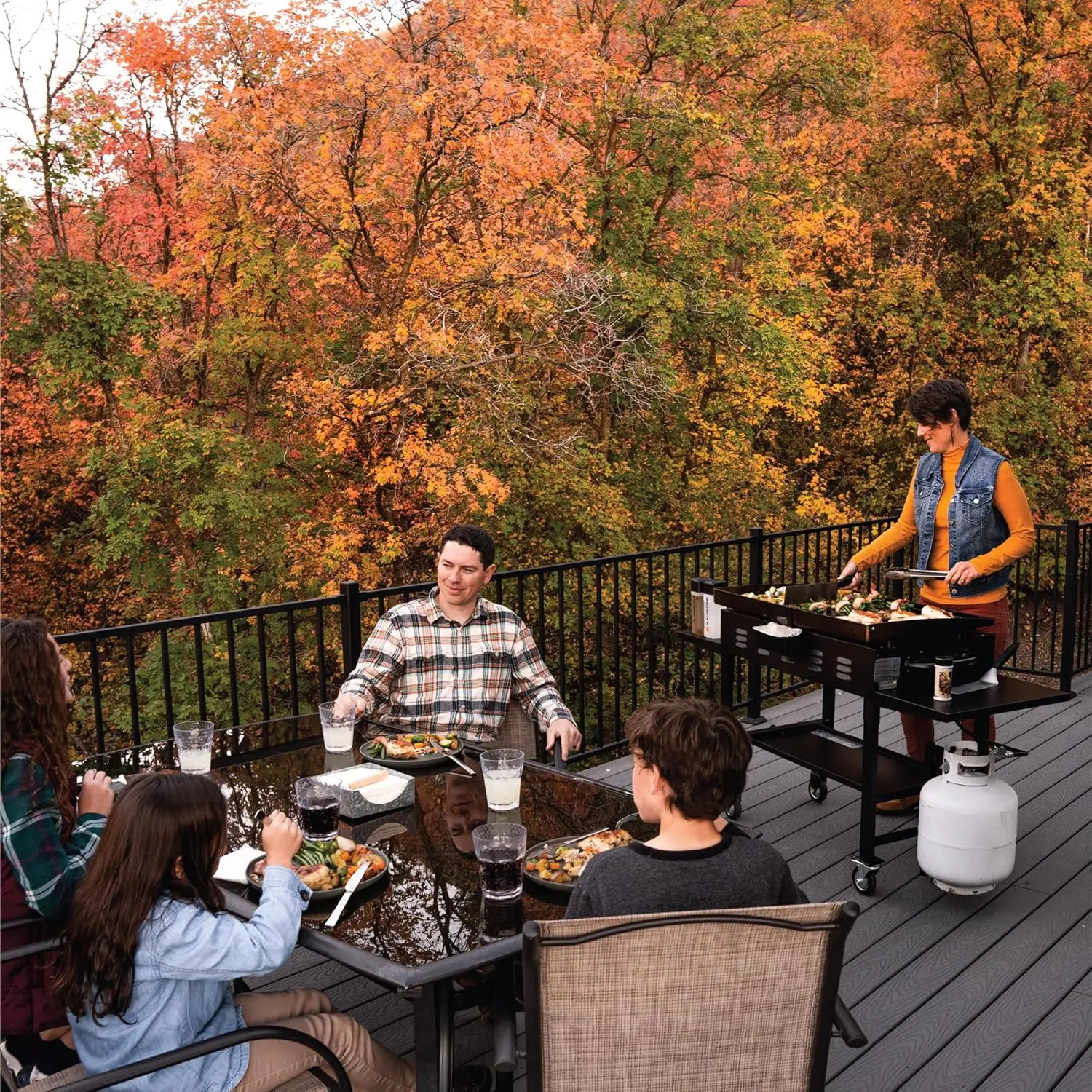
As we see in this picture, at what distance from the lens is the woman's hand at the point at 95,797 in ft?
6.81

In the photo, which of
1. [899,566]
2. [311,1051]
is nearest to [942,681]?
[311,1051]

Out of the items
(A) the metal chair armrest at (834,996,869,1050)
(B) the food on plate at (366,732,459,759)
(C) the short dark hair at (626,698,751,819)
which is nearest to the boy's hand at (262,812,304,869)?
(C) the short dark hair at (626,698,751,819)

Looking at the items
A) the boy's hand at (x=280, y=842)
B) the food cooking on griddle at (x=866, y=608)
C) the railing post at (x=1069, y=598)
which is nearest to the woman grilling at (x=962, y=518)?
the food cooking on griddle at (x=866, y=608)

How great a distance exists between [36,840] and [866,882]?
8.48ft

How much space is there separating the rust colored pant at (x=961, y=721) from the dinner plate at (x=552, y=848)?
7.04 ft

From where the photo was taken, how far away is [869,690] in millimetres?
3512

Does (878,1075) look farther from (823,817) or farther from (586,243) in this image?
(586,243)

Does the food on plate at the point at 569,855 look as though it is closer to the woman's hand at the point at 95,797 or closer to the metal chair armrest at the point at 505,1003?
the metal chair armrest at the point at 505,1003

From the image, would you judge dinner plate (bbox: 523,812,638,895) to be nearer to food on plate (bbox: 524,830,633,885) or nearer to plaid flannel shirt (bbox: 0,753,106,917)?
food on plate (bbox: 524,830,633,885)

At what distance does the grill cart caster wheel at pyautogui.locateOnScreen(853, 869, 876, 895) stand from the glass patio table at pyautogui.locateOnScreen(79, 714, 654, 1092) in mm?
1456

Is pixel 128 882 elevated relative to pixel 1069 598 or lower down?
elevated

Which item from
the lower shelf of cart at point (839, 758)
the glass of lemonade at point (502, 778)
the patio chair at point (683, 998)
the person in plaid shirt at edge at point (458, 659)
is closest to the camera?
the patio chair at point (683, 998)

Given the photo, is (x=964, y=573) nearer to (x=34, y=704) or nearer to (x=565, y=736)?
(x=565, y=736)

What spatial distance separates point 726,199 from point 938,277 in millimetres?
4268
